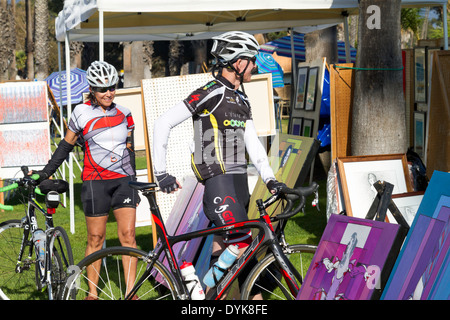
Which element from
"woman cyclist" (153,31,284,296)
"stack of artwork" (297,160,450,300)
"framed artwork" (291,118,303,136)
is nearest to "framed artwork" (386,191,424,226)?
"stack of artwork" (297,160,450,300)

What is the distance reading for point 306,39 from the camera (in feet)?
48.8

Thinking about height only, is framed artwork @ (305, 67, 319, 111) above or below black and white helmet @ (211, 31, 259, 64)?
below

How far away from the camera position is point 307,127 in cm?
1049

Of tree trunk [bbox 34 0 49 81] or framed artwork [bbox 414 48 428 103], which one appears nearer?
framed artwork [bbox 414 48 428 103]

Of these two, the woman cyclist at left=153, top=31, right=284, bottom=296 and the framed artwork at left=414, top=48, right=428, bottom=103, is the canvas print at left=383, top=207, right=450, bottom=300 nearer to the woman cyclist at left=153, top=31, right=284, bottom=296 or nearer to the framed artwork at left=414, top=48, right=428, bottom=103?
the woman cyclist at left=153, top=31, right=284, bottom=296

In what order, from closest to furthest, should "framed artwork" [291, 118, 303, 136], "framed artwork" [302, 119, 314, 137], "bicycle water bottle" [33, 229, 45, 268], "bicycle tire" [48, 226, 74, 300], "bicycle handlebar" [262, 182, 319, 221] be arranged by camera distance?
"bicycle handlebar" [262, 182, 319, 221] < "bicycle tire" [48, 226, 74, 300] < "bicycle water bottle" [33, 229, 45, 268] < "framed artwork" [302, 119, 314, 137] < "framed artwork" [291, 118, 303, 136]

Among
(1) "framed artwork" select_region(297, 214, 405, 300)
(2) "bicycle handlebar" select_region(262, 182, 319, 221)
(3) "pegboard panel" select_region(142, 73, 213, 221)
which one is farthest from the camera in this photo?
(3) "pegboard panel" select_region(142, 73, 213, 221)

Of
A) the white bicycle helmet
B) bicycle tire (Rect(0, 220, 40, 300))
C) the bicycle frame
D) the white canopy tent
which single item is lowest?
bicycle tire (Rect(0, 220, 40, 300))

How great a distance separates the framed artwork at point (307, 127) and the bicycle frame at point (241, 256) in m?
6.24

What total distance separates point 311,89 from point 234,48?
6031 millimetres

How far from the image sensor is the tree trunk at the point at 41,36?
2842cm

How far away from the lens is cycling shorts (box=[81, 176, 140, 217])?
543 centimetres

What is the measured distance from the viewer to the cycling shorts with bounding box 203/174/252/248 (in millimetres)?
4379
